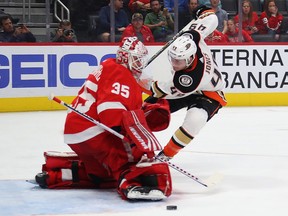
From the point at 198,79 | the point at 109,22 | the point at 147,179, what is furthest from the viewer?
the point at 109,22

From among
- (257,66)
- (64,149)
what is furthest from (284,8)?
(64,149)

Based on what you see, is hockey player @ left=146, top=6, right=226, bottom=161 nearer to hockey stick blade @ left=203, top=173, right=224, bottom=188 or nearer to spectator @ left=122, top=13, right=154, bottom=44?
hockey stick blade @ left=203, top=173, right=224, bottom=188

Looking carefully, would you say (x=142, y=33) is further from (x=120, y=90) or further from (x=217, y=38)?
(x=120, y=90)

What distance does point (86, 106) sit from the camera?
455 centimetres

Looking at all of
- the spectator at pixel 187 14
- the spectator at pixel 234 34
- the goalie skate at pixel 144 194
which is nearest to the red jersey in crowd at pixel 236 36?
the spectator at pixel 234 34

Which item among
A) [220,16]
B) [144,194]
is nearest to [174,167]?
[144,194]

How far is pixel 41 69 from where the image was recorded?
9.05 meters

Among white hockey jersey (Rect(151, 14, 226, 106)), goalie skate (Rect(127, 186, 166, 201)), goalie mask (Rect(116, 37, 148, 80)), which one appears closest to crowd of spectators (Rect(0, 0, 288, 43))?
white hockey jersey (Rect(151, 14, 226, 106))

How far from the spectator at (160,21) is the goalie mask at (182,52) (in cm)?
463

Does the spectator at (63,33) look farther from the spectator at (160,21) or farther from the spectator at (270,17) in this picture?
the spectator at (270,17)

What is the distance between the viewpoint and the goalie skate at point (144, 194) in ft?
13.9

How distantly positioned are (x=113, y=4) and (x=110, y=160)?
5.14m

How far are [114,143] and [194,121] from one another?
716 mm

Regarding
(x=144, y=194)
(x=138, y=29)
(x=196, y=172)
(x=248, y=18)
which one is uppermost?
(x=248, y=18)
